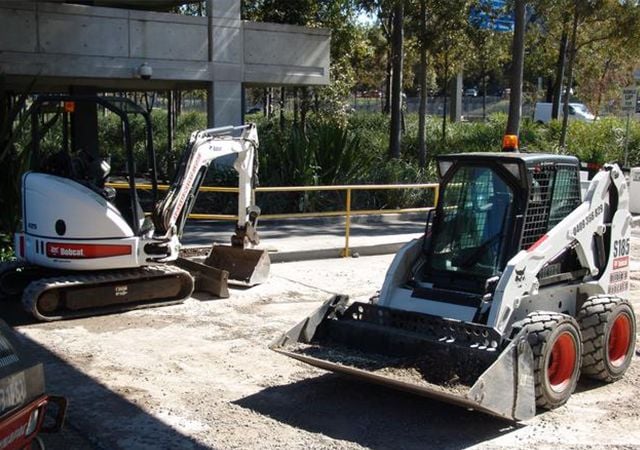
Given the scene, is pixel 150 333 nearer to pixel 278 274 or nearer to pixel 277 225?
pixel 278 274

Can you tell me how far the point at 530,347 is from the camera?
6117mm

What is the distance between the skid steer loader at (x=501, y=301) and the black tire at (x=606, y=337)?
1 centimetres

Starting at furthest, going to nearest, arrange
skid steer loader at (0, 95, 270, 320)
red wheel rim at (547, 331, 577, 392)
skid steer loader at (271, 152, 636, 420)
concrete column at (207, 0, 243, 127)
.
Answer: concrete column at (207, 0, 243, 127) → skid steer loader at (0, 95, 270, 320) → red wheel rim at (547, 331, 577, 392) → skid steer loader at (271, 152, 636, 420)

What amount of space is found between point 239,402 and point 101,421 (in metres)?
1.10

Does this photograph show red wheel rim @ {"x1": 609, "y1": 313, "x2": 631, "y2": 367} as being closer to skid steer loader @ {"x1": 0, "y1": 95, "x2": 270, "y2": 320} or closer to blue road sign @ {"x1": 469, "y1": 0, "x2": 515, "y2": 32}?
skid steer loader @ {"x1": 0, "y1": 95, "x2": 270, "y2": 320}

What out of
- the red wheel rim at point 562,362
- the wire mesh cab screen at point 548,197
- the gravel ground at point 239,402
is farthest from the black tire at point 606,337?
the wire mesh cab screen at point 548,197

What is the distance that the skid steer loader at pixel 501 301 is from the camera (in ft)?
20.3

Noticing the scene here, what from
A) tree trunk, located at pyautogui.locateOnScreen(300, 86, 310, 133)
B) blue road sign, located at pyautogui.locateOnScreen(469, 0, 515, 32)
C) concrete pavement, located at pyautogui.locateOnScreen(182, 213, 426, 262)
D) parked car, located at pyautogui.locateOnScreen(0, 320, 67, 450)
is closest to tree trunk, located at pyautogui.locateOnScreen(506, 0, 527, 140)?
blue road sign, located at pyautogui.locateOnScreen(469, 0, 515, 32)

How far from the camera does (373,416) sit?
254 inches

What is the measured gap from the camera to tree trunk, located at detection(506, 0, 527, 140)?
18.2 meters

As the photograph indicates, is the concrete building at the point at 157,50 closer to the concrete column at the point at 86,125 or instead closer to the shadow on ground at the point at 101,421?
the concrete column at the point at 86,125

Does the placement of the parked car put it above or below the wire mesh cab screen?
below

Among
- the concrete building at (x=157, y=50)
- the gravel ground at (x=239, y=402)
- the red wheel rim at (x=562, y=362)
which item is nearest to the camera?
the gravel ground at (x=239, y=402)

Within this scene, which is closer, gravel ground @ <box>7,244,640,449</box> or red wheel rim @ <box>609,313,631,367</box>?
gravel ground @ <box>7,244,640,449</box>
